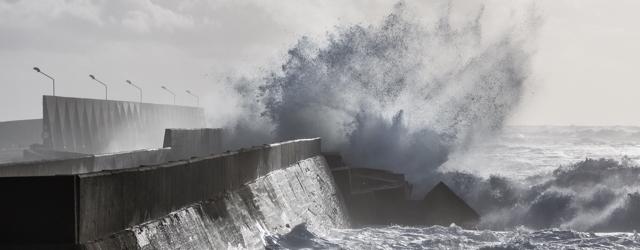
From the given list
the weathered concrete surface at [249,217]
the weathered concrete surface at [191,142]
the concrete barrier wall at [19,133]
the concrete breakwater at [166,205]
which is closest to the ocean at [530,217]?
the weathered concrete surface at [249,217]

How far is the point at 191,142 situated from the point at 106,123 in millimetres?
35844

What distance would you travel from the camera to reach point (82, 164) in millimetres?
12172

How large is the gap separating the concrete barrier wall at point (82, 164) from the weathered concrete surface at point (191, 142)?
38.4 inches

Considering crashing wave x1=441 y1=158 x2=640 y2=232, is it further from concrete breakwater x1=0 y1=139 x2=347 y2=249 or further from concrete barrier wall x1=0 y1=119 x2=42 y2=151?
concrete barrier wall x1=0 y1=119 x2=42 y2=151

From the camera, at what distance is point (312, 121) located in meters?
28.6

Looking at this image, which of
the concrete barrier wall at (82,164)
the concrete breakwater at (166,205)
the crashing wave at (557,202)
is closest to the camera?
the concrete breakwater at (166,205)

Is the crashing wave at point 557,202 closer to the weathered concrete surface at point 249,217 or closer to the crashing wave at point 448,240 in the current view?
the weathered concrete surface at point 249,217

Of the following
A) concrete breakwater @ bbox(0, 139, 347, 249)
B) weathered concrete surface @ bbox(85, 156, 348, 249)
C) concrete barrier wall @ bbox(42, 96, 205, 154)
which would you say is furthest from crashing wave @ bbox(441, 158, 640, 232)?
concrete barrier wall @ bbox(42, 96, 205, 154)

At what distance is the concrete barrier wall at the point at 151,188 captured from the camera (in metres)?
5.24

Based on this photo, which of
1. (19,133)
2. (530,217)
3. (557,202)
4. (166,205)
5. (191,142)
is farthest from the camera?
(19,133)

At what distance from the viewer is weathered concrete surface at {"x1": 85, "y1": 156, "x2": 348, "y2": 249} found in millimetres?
6207

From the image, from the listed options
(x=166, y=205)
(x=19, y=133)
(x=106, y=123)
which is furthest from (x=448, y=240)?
(x=19, y=133)

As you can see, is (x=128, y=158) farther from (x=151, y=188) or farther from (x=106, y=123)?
(x=106, y=123)

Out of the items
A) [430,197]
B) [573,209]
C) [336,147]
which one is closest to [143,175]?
[430,197]
